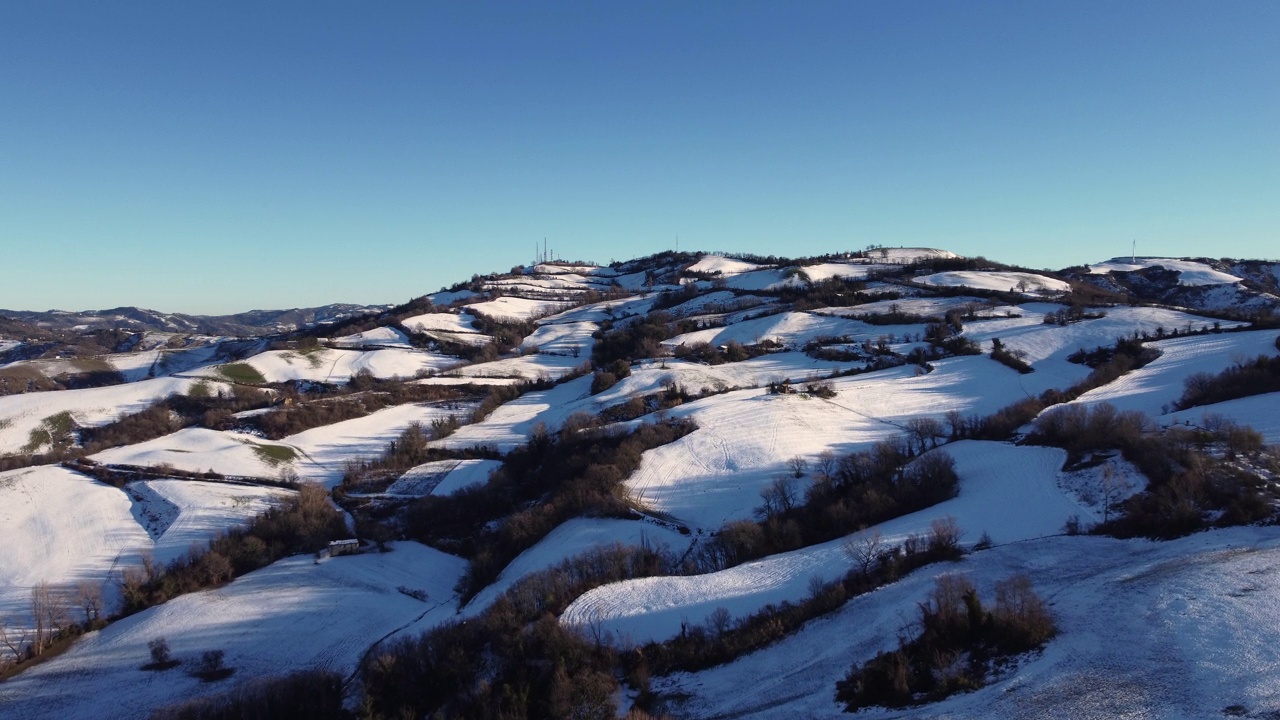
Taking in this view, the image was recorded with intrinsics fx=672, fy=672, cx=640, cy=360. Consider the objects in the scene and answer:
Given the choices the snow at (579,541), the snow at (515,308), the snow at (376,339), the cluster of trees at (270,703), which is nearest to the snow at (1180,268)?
the snow at (515,308)

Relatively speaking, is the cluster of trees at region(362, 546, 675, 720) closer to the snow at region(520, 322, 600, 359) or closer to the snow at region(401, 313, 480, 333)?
the snow at region(520, 322, 600, 359)

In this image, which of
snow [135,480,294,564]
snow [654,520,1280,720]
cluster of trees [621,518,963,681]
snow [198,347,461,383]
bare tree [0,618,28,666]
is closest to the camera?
snow [654,520,1280,720]

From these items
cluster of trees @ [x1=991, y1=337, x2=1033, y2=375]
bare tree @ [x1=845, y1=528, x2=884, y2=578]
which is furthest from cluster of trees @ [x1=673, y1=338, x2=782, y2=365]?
bare tree @ [x1=845, y1=528, x2=884, y2=578]

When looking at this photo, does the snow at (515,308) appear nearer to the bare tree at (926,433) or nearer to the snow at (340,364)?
the snow at (340,364)

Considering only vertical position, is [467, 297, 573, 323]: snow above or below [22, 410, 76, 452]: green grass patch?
above

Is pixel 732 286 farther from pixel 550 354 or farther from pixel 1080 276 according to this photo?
pixel 1080 276
